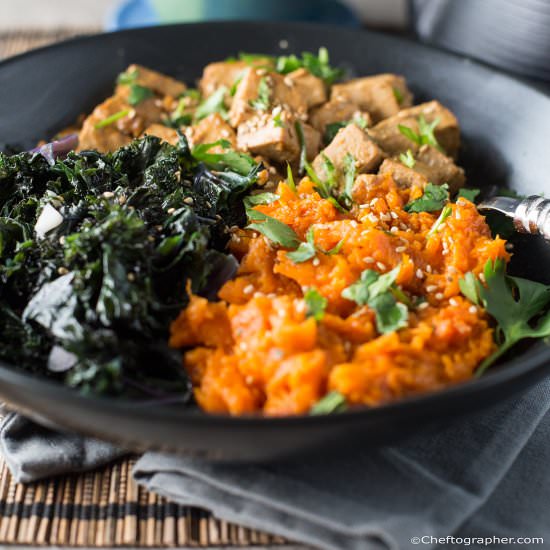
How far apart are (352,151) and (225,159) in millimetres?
688

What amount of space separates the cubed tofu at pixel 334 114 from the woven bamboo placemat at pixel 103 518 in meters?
2.34

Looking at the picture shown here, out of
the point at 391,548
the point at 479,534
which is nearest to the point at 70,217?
the point at 391,548

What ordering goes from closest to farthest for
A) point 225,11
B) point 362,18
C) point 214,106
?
point 214,106
point 225,11
point 362,18

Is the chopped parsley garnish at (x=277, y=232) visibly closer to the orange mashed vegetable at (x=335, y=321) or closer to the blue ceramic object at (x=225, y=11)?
the orange mashed vegetable at (x=335, y=321)

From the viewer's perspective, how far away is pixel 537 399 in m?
3.27

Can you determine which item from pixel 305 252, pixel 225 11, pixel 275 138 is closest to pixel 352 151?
pixel 275 138

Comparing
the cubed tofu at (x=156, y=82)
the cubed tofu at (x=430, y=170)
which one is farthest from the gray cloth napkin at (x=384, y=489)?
the cubed tofu at (x=156, y=82)

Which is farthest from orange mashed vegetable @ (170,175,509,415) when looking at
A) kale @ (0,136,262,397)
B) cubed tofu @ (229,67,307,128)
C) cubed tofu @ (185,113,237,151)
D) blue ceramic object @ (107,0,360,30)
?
blue ceramic object @ (107,0,360,30)

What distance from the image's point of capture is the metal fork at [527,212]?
345 cm

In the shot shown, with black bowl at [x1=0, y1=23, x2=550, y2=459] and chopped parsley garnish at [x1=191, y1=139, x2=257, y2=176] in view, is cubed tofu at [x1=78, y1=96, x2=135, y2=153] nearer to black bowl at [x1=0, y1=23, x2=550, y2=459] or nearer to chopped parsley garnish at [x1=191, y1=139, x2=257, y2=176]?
black bowl at [x1=0, y1=23, x2=550, y2=459]

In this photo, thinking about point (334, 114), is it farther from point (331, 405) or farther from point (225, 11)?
point (331, 405)

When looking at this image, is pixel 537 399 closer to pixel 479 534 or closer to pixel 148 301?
pixel 479 534

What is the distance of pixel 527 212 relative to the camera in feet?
11.6

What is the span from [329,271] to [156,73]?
93.2 inches
